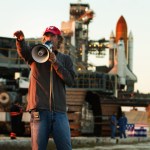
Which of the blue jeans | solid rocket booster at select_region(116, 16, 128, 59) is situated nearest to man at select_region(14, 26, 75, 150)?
the blue jeans

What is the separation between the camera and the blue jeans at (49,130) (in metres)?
4.98

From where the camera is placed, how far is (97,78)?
6544cm

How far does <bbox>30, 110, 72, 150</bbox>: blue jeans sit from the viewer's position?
16.4ft

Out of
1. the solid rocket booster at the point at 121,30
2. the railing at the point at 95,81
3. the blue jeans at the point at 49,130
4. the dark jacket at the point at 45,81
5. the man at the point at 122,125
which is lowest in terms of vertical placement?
the man at the point at 122,125

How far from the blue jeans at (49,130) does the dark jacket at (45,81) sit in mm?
85

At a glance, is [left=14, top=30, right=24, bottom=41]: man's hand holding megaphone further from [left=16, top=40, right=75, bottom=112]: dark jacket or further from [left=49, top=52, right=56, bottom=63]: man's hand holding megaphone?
[left=49, top=52, right=56, bottom=63]: man's hand holding megaphone

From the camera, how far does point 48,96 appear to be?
5.04 m

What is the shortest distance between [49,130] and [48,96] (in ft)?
1.05

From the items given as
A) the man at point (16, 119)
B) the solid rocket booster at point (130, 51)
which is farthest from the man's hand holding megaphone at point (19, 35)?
the solid rocket booster at point (130, 51)

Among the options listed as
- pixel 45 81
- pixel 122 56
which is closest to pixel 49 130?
pixel 45 81

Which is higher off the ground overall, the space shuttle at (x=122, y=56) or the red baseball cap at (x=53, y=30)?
the space shuttle at (x=122, y=56)

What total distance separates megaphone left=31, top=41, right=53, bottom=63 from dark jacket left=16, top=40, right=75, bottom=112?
0.29 ft

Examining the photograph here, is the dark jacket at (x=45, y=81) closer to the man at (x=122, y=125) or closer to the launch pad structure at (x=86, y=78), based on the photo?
the launch pad structure at (x=86, y=78)

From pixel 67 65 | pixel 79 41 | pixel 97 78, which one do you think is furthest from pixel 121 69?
pixel 67 65
